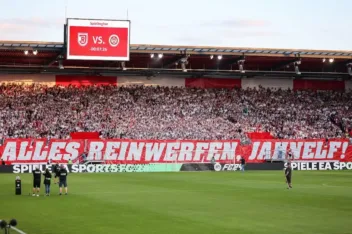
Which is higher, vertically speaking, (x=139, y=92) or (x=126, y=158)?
(x=139, y=92)

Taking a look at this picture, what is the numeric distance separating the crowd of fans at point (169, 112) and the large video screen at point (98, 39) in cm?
950

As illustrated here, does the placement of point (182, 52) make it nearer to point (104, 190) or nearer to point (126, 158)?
point (126, 158)

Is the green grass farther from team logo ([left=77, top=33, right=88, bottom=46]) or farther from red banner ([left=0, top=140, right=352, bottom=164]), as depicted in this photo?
team logo ([left=77, top=33, right=88, bottom=46])

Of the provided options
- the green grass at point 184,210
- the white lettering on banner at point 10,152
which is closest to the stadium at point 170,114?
the white lettering on banner at point 10,152

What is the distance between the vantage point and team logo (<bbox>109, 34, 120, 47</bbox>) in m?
73.9

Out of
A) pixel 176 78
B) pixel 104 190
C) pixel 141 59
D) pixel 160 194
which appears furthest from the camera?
pixel 176 78

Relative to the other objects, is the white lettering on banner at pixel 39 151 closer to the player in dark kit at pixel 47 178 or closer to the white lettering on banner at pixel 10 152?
the white lettering on banner at pixel 10 152

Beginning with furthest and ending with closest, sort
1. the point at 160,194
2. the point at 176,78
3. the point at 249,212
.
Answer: the point at 176,78, the point at 160,194, the point at 249,212

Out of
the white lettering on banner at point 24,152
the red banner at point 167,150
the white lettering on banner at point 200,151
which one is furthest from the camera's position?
the white lettering on banner at point 200,151

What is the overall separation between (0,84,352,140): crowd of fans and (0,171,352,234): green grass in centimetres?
3256

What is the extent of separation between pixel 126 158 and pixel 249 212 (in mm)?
44021

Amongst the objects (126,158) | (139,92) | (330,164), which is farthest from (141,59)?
(330,164)

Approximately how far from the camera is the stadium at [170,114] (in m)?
67.7

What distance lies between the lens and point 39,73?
290ft
